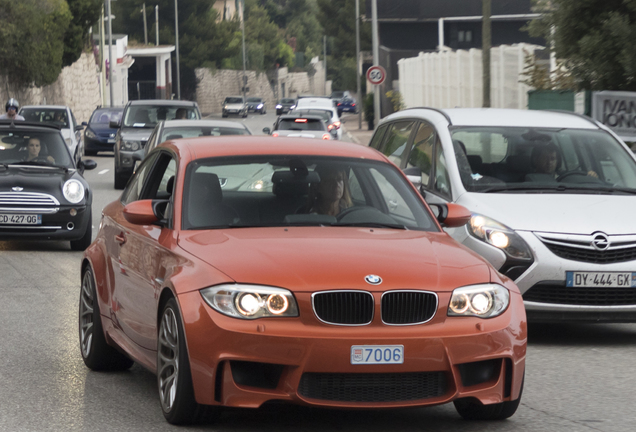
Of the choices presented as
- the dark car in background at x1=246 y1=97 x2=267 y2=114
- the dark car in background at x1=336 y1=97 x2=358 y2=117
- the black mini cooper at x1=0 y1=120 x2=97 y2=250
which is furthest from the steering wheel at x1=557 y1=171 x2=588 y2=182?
the dark car in background at x1=246 y1=97 x2=267 y2=114

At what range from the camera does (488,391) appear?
5250mm

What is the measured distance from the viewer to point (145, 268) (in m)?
5.94

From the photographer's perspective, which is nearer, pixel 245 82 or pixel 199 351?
pixel 199 351

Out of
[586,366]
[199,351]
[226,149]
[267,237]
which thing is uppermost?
[226,149]

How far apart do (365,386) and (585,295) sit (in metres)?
3.23

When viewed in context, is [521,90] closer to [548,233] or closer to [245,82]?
[548,233]

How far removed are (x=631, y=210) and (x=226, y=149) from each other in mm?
3277

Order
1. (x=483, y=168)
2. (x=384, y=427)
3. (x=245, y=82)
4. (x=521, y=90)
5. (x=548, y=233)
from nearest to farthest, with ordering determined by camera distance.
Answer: (x=384, y=427), (x=548, y=233), (x=483, y=168), (x=521, y=90), (x=245, y=82)

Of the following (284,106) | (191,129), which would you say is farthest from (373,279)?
(284,106)

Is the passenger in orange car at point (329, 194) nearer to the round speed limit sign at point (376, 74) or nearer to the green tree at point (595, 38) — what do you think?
the green tree at point (595, 38)

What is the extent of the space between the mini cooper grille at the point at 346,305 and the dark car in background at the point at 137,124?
18.4m

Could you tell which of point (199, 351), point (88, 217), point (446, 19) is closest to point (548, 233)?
point (199, 351)

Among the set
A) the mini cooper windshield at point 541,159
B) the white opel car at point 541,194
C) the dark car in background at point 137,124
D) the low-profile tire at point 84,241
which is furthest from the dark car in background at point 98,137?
the mini cooper windshield at point 541,159

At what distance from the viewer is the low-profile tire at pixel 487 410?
5.49m
